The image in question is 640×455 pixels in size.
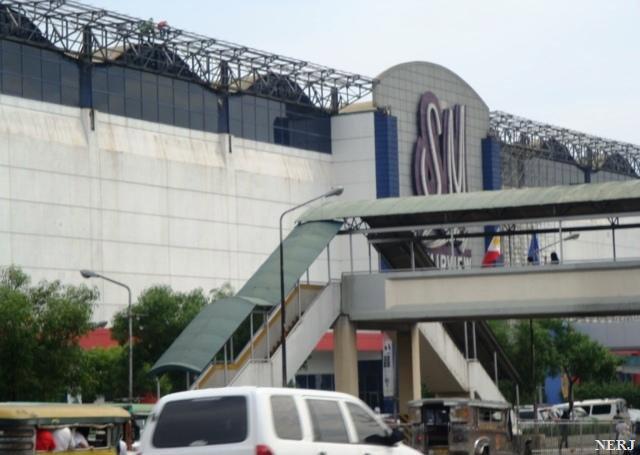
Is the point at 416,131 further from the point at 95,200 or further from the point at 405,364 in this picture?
the point at 405,364

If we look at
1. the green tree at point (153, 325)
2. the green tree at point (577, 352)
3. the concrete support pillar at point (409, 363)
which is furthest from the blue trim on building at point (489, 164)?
the concrete support pillar at point (409, 363)

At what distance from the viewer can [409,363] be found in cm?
5597

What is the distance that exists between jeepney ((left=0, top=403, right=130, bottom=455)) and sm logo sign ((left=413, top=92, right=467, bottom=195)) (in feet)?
A: 249

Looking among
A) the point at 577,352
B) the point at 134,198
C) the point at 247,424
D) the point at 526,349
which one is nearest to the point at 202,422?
the point at 247,424

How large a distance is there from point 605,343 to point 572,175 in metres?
33.5

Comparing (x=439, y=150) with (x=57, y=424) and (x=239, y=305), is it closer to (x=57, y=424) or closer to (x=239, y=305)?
(x=239, y=305)

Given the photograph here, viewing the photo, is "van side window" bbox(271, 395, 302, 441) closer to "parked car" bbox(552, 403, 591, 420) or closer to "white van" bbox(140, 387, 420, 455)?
"white van" bbox(140, 387, 420, 455)

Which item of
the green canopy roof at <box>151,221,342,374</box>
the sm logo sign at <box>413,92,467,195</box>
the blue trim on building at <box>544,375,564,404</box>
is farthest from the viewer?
the blue trim on building at <box>544,375,564,404</box>

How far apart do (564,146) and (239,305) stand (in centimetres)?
8380

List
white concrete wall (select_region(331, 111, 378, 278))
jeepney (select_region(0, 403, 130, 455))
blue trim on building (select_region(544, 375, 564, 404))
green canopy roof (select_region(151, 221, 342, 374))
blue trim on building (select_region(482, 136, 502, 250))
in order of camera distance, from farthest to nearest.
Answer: blue trim on building (select_region(482, 136, 502, 250)) → blue trim on building (select_region(544, 375, 564, 404)) → white concrete wall (select_region(331, 111, 378, 278)) → green canopy roof (select_region(151, 221, 342, 374)) → jeepney (select_region(0, 403, 130, 455))

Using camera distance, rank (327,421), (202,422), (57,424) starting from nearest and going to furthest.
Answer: (202,422) < (327,421) < (57,424)

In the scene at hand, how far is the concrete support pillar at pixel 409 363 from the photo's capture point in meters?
55.9

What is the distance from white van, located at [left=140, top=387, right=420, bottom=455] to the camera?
18.2 meters

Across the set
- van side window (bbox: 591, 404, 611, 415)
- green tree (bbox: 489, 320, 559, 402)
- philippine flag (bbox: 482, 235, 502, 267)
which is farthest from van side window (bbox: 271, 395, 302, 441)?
philippine flag (bbox: 482, 235, 502, 267)
